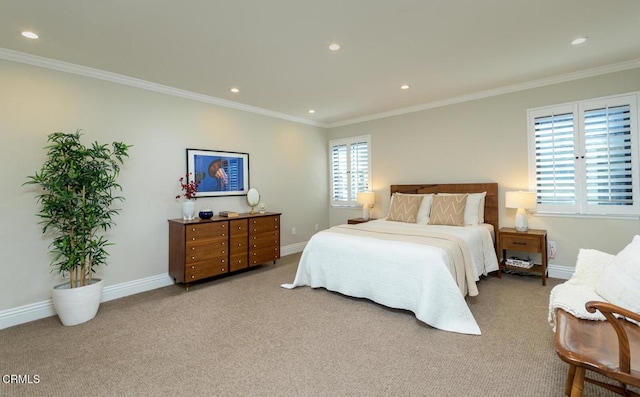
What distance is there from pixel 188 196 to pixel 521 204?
14.2 feet

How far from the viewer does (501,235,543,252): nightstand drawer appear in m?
3.66

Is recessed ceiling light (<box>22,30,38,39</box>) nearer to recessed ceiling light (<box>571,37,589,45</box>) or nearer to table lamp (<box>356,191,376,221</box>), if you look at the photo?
table lamp (<box>356,191,376,221</box>)

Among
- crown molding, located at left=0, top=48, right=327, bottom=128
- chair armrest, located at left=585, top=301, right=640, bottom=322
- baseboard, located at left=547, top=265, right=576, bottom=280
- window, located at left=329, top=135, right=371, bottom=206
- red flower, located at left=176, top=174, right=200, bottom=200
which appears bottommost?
baseboard, located at left=547, top=265, right=576, bottom=280

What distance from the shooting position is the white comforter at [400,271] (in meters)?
2.58

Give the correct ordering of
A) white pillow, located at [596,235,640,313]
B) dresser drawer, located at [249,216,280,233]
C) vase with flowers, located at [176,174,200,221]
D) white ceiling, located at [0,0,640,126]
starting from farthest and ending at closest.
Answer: dresser drawer, located at [249,216,280,233] < vase with flowers, located at [176,174,200,221] < white ceiling, located at [0,0,640,126] < white pillow, located at [596,235,640,313]

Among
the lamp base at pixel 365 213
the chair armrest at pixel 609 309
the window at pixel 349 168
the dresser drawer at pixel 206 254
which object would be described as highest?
the window at pixel 349 168

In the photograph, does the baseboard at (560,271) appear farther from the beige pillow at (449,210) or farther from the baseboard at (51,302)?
the baseboard at (51,302)

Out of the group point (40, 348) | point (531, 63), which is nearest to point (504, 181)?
point (531, 63)

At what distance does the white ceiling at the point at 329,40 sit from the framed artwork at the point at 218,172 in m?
0.96

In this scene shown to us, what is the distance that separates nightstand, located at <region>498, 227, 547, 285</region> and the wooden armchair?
2.30 meters

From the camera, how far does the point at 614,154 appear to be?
347cm

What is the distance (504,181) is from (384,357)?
3.31m

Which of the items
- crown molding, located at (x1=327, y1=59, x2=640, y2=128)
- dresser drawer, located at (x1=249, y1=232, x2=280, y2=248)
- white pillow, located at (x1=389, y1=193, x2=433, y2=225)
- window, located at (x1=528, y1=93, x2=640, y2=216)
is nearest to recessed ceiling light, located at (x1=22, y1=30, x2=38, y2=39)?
dresser drawer, located at (x1=249, y1=232, x2=280, y2=248)

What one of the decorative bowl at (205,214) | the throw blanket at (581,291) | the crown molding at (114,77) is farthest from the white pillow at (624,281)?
the crown molding at (114,77)
